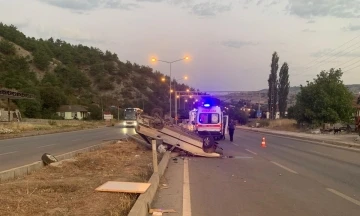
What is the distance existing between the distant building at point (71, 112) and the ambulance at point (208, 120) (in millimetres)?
75317

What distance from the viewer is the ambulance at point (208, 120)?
32.1 metres

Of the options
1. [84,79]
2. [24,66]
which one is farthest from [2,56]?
[84,79]

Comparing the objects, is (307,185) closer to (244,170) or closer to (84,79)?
(244,170)

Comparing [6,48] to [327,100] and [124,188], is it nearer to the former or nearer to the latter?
[327,100]

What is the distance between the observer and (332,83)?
55.0 meters

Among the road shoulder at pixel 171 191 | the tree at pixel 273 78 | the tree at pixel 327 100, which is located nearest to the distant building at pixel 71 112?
the tree at pixel 273 78

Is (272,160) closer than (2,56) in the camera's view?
Yes

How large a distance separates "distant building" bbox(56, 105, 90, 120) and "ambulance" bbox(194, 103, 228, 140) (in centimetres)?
7532

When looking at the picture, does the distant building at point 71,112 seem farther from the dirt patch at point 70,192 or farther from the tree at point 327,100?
the dirt patch at point 70,192

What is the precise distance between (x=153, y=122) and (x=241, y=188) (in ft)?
30.1

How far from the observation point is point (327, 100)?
54.0 m

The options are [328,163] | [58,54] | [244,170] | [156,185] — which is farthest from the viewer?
[58,54]

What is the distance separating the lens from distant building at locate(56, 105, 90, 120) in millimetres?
103562

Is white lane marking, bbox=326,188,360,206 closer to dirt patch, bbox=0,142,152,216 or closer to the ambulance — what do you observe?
dirt patch, bbox=0,142,152,216
